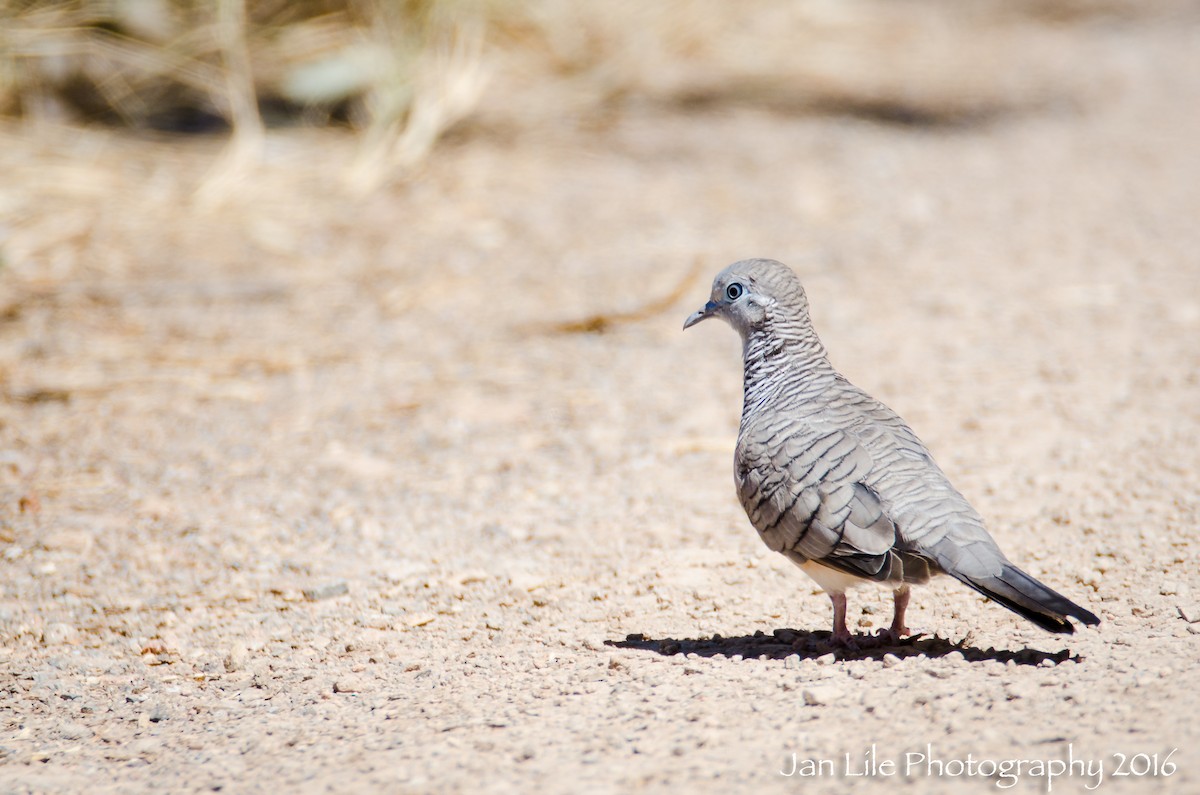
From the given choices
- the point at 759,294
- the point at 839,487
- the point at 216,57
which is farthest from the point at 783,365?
the point at 216,57

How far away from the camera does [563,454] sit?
5.37 metres

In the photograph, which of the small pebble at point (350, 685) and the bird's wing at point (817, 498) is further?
the small pebble at point (350, 685)

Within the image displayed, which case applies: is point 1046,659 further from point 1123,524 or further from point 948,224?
point 948,224

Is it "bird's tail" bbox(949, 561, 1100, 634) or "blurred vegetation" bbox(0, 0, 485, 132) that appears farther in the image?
"blurred vegetation" bbox(0, 0, 485, 132)

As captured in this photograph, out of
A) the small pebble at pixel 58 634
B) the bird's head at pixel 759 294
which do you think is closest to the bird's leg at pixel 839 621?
the bird's head at pixel 759 294

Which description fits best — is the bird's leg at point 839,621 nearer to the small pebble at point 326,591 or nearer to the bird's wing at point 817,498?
the bird's wing at point 817,498

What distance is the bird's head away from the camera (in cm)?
399

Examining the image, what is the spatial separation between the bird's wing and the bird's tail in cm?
29

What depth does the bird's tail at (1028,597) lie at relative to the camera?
3.01 metres

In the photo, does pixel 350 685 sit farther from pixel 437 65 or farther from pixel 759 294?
pixel 437 65

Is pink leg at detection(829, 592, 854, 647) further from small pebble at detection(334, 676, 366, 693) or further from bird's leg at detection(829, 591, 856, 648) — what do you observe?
small pebble at detection(334, 676, 366, 693)

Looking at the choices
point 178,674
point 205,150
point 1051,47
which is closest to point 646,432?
point 178,674

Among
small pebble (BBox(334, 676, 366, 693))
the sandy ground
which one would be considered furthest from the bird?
small pebble (BBox(334, 676, 366, 693))

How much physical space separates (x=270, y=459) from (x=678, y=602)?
2200 millimetres
